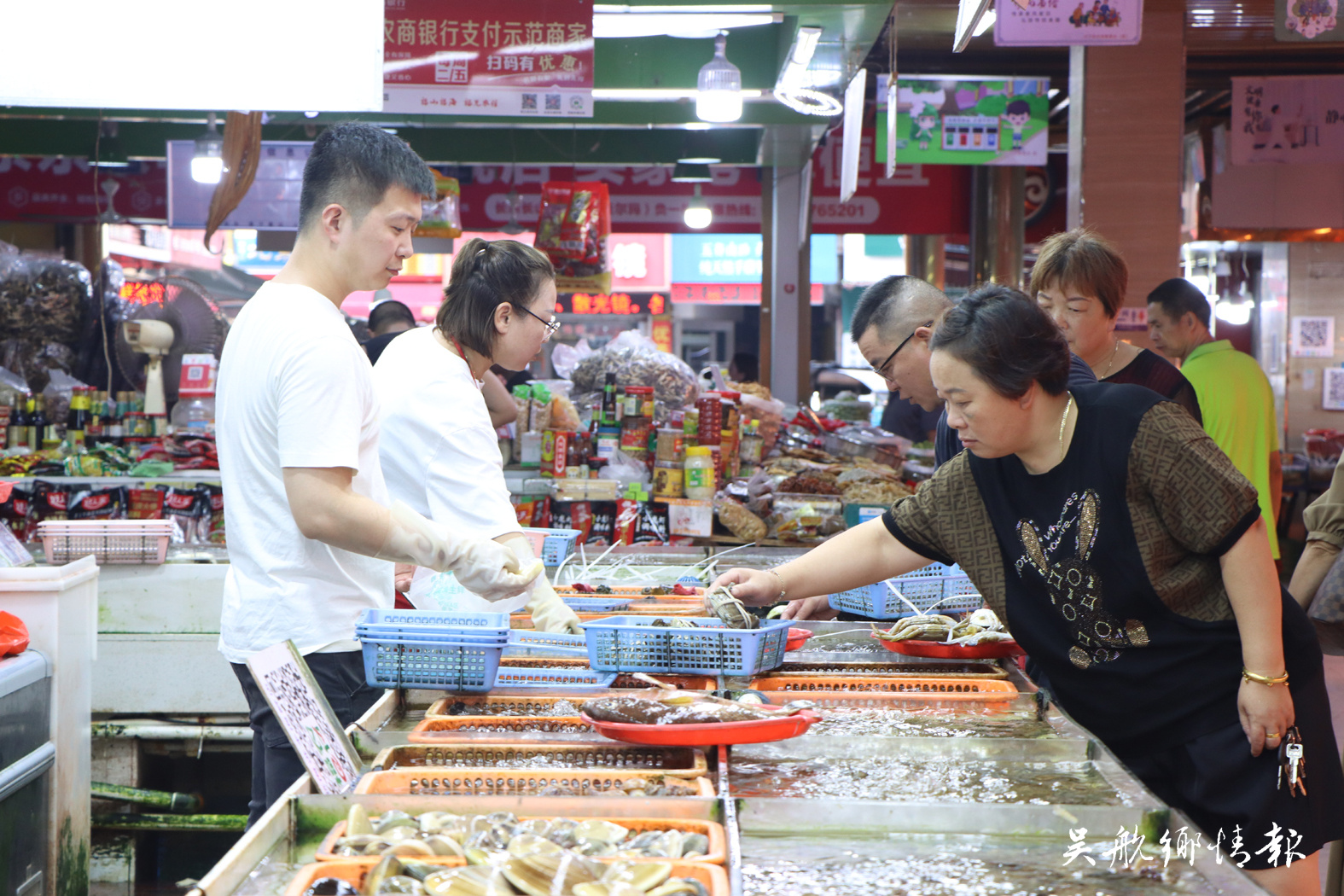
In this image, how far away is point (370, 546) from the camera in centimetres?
204

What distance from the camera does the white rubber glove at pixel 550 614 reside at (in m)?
2.46

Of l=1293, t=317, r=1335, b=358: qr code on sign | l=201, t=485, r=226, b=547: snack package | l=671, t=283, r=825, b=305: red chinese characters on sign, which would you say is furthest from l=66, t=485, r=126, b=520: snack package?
l=671, t=283, r=825, b=305: red chinese characters on sign

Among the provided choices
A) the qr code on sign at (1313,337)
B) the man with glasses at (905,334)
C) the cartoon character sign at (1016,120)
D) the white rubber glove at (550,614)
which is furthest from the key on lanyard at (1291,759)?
the qr code on sign at (1313,337)

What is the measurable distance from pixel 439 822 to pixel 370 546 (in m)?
0.71

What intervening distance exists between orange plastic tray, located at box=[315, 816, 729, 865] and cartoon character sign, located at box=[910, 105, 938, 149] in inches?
239

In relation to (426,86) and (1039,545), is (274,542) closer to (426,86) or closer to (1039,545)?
(1039,545)

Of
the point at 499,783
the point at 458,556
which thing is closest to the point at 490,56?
the point at 458,556

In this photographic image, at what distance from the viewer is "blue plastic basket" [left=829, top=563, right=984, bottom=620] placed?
296 centimetres

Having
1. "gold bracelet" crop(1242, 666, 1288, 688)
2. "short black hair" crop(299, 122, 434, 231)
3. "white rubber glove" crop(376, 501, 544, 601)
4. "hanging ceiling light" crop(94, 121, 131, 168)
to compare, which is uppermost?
"hanging ceiling light" crop(94, 121, 131, 168)

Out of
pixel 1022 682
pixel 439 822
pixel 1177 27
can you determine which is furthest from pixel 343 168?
pixel 1177 27

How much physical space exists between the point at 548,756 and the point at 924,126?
589 cm

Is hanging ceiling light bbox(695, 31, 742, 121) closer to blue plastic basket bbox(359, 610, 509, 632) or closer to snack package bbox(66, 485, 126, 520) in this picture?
snack package bbox(66, 485, 126, 520)

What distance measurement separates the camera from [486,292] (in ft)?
8.99

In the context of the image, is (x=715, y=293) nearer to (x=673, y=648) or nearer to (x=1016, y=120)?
(x=1016, y=120)
